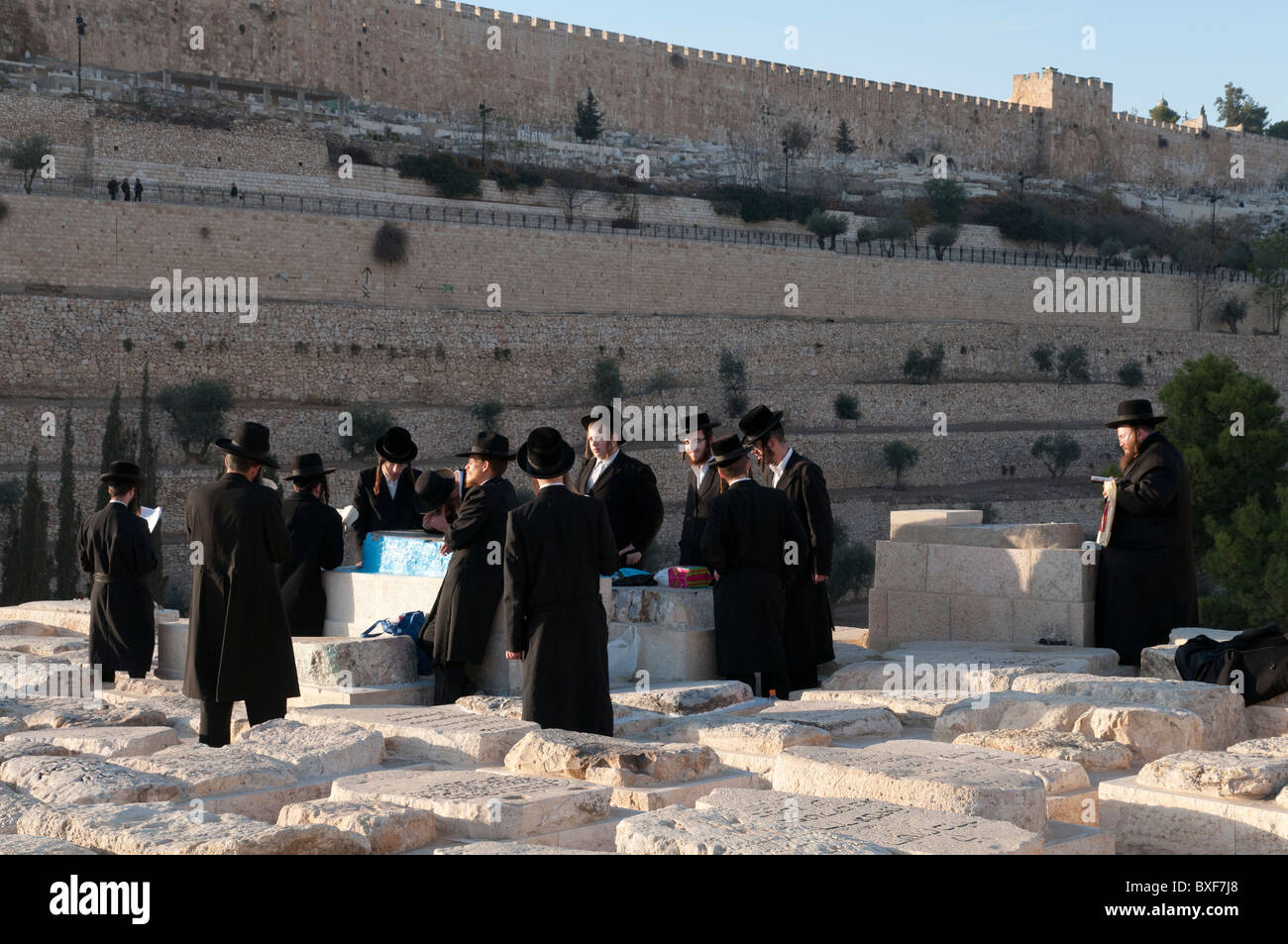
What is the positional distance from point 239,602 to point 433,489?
145 centimetres

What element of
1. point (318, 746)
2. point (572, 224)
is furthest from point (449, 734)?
point (572, 224)

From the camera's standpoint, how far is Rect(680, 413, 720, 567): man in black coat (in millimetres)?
6734

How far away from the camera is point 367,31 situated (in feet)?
145

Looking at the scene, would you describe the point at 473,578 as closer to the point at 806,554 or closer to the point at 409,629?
the point at 409,629

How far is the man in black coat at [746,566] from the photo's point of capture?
231 inches

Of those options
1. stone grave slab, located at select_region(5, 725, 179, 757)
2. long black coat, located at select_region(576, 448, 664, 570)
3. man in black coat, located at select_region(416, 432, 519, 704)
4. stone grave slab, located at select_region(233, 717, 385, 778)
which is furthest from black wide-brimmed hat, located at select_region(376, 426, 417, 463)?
stone grave slab, located at select_region(233, 717, 385, 778)

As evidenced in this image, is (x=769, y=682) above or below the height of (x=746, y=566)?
below

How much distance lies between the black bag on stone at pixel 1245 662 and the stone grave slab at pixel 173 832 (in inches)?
127

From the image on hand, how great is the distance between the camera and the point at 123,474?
6621mm

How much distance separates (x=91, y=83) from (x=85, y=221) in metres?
12.1

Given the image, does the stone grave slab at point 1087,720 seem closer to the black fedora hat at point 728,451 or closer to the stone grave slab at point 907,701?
the stone grave slab at point 907,701

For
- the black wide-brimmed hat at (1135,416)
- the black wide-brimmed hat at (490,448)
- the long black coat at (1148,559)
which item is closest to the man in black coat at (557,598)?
the black wide-brimmed hat at (490,448)
